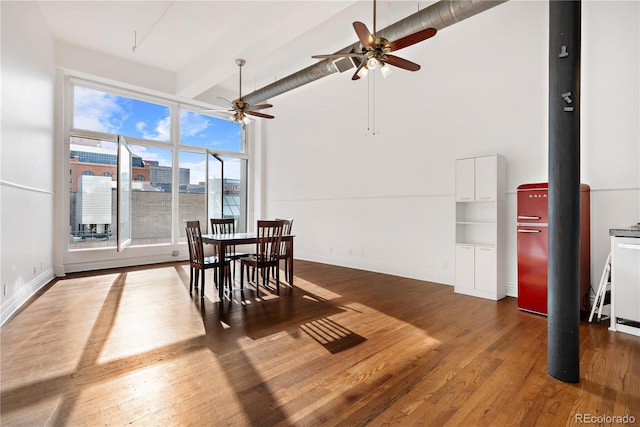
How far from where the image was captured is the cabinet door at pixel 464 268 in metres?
4.58

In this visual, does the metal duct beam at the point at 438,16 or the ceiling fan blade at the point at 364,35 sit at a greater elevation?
the metal duct beam at the point at 438,16

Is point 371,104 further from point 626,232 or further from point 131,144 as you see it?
point 131,144

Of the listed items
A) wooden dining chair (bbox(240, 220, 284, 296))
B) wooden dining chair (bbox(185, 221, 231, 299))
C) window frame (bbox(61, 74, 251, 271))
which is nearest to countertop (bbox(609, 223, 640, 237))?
wooden dining chair (bbox(240, 220, 284, 296))

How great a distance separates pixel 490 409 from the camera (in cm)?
194

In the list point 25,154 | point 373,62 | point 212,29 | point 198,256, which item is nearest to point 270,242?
point 198,256

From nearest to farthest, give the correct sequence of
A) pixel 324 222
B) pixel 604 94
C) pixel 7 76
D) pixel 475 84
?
1. pixel 7 76
2. pixel 604 94
3. pixel 475 84
4. pixel 324 222

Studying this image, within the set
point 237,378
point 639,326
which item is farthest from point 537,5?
point 237,378

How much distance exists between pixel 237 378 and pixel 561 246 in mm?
2461

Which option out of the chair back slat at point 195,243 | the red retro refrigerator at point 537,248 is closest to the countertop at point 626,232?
the red retro refrigerator at point 537,248

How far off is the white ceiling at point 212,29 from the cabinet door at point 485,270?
354 cm

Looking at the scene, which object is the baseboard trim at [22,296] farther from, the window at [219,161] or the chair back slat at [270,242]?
the window at [219,161]

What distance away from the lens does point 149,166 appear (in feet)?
24.1

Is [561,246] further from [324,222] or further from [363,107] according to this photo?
[324,222]

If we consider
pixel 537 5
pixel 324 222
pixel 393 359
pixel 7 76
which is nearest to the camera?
pixel 393 359
